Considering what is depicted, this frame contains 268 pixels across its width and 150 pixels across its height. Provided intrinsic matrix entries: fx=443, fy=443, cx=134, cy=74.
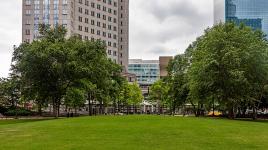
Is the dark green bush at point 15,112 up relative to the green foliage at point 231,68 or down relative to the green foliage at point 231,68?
down

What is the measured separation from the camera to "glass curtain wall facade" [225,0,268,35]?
173500 mm

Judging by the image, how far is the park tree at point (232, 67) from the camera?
57.5 m

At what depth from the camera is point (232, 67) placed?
57.9m

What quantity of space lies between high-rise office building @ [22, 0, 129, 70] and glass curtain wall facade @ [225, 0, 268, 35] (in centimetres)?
4459

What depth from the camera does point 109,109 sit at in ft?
521

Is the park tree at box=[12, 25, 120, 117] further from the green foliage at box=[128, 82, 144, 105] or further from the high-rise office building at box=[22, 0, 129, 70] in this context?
the high-rise office building at box=[22, 0, 129, 70]

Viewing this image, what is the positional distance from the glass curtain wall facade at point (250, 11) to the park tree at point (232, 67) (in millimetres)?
114864

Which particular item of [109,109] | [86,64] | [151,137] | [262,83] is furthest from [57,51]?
[109,109]

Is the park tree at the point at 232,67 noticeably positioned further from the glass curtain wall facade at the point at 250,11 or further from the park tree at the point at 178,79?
the glass curtain wall facade at the point at 250,11

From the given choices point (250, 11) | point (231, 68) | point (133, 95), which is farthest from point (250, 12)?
point (231, 68)

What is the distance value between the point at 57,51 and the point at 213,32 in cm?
2296

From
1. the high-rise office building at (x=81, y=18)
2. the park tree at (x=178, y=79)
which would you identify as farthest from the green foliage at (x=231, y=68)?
the high-rise office building at (x=81, y=18)

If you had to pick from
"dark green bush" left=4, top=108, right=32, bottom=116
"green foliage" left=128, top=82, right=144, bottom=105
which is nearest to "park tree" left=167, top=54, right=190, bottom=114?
"dark green bush" left=4, top=108, right=32, bottom=116

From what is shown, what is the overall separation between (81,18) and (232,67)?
368 ft
